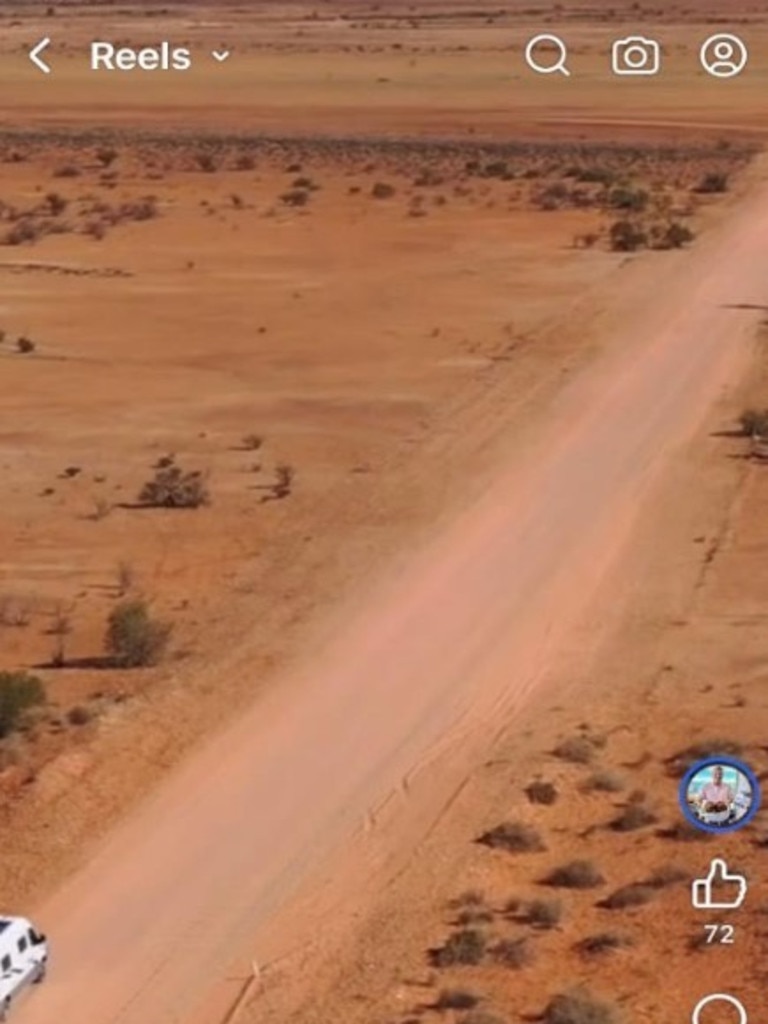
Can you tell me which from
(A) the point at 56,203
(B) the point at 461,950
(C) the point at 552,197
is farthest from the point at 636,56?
(B) the point at 461,950

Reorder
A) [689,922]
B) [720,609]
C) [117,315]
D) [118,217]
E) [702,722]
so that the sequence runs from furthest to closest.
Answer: [118,217], [117,315], [720,609], [702,722], [689,922]

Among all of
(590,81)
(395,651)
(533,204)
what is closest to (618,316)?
(533,204)

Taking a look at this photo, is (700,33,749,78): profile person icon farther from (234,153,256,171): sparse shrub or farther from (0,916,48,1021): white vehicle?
(0,916,48,1021): white vehicle

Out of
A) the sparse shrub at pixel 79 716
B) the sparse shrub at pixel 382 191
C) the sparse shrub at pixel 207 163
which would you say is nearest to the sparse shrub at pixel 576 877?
the sparse shrub at pixel 79 716

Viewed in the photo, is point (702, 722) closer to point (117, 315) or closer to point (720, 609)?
point (720, 609)

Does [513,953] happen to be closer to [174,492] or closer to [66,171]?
[174,492]

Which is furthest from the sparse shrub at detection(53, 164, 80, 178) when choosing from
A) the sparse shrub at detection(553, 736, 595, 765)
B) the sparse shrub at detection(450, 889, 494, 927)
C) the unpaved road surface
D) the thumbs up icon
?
the sparse shrub at detection(450, 889, 494, 927)

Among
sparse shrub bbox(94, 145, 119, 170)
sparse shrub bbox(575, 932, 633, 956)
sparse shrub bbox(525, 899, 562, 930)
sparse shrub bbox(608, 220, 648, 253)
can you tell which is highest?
sparse shrub bbox(94, 145, 119, 170)
